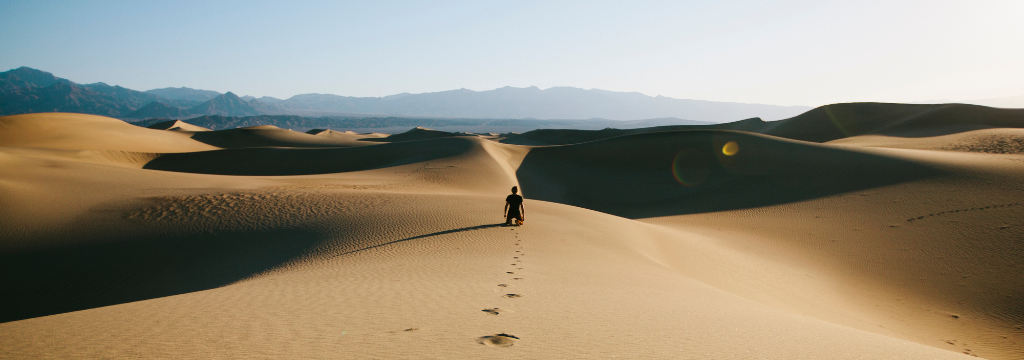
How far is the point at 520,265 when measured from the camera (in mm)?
7227

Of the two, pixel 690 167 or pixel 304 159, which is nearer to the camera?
pixel 690 167

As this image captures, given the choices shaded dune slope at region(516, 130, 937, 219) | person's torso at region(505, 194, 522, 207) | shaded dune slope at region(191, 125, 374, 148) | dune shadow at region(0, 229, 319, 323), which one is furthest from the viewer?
shaded dune slope at region(191, 125, 374, 148)

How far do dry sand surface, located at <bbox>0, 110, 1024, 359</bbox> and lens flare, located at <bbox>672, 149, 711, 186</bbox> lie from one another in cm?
51

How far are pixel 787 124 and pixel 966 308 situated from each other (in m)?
49.7

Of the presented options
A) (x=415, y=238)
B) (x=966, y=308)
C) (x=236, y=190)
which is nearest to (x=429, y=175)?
(x=236, y=190)

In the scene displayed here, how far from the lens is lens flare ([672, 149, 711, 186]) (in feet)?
77.3

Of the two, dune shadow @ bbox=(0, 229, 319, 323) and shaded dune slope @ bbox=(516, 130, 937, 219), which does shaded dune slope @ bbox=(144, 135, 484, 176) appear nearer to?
shaded dune slope @ bbox=(516, 130, 937, 219)

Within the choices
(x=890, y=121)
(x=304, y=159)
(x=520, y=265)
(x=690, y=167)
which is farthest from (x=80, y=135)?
(x=890, y=121)

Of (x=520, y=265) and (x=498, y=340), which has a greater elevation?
(x=498, y=340)

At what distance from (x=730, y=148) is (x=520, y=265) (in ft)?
76.2

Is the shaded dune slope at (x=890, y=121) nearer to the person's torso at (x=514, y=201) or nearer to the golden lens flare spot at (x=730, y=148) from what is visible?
the golden lens flare spot at (x=730, y=148)

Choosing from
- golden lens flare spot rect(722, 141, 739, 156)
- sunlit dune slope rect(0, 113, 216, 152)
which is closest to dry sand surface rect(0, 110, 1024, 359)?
golden lens flare spot rect(722, 141, 739, 156)

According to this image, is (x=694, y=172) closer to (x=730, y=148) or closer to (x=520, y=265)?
(x=730, y=148)

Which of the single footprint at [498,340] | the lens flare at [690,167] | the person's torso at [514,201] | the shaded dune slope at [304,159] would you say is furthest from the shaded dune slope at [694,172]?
the single footprint at [498,340]
